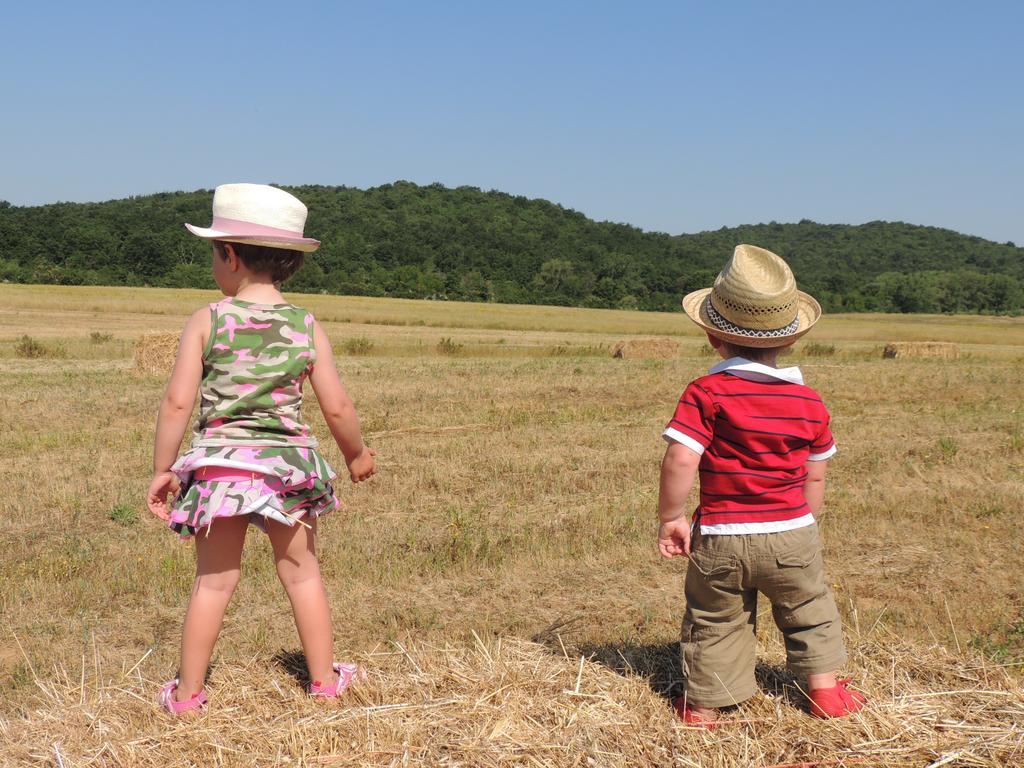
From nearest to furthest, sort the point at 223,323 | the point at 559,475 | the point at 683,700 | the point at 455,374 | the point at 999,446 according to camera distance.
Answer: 1. the point at 223,323
2. the point at 683,700
3. the point at 559,475
4. the point at 999,446
5. the point at 455,374

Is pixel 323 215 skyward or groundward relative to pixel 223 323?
skyward

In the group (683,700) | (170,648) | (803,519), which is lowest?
(170,648)

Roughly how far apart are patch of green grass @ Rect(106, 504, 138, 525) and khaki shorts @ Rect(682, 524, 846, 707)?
4804mm

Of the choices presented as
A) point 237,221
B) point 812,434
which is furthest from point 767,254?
point 237,221

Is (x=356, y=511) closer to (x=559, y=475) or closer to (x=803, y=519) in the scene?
(x=559, y=475)

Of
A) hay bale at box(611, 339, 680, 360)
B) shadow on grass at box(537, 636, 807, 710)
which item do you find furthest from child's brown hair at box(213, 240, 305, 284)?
hay bale at box(611, 339, 680, 360)

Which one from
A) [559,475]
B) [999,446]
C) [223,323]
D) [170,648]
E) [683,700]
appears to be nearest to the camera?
[223,323]

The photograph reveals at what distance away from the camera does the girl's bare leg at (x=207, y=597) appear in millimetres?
3525

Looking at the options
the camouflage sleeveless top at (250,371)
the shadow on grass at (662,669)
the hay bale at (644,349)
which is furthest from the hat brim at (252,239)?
the hay bale at (644,349)

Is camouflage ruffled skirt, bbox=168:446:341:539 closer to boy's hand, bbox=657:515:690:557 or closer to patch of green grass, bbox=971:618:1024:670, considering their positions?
boy's hand, bbox=657:515:690:557

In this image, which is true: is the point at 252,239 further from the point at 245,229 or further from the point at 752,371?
the point at 752,371

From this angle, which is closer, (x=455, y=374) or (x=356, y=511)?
(x=356, y=511)

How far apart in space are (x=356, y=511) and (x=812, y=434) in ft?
15.2

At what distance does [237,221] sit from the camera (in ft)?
11.4
